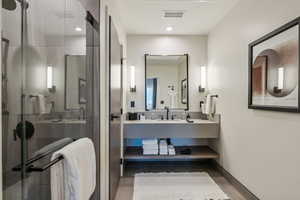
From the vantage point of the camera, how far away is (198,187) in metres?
3.03

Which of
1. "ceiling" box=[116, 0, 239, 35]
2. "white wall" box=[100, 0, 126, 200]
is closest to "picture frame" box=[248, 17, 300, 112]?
"ceiling" box=[116, 0, 239, 35]

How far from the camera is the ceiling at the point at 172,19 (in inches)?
117

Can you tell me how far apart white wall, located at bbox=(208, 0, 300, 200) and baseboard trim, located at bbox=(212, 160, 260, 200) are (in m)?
A: 0.06

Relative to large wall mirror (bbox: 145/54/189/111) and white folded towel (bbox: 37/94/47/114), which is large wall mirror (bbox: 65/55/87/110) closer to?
white folded towel (bbox: 37/94/47/114)

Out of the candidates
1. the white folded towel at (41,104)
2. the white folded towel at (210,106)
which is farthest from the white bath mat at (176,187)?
the white folded towel at (41,104)

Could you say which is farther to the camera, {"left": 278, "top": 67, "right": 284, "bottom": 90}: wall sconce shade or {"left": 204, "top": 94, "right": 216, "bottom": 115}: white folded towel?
{"left": 204, "top": 94, "right": 216, "bottom": 115}: white folded towel

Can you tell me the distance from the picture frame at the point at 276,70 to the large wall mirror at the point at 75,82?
1693 mm

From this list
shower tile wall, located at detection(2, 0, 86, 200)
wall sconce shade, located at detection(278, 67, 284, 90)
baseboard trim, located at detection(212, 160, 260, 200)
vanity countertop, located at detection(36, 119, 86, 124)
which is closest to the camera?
shower tile wall, located at detection(2, 0, 86, 200)

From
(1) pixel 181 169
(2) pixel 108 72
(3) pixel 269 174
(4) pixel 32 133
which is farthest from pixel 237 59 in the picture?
(4) pixel 32 133

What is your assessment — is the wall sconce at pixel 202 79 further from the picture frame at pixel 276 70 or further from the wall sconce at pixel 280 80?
the wall sconce at pixel 280 80

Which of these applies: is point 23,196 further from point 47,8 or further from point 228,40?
point 228,40

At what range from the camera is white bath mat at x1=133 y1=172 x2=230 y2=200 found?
8.98ft

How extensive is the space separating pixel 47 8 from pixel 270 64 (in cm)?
197

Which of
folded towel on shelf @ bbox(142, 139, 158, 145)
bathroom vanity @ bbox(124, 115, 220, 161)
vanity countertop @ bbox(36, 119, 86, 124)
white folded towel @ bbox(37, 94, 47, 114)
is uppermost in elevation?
white folded towel @ bbox(37, 94, 47, 114)
